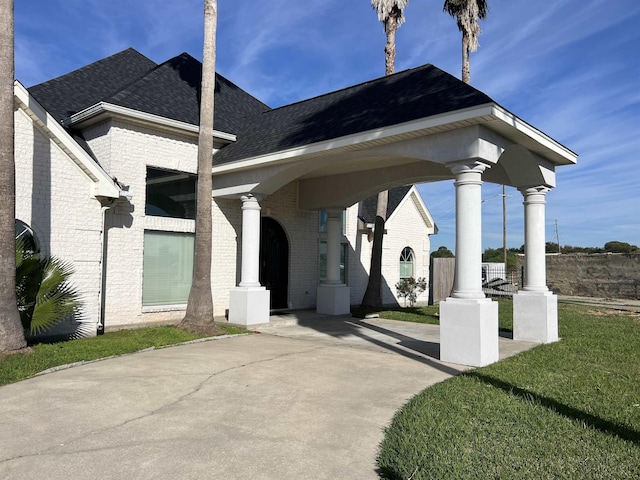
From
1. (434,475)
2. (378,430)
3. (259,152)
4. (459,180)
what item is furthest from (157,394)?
(259,152)

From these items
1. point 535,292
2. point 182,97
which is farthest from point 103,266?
point 535,292

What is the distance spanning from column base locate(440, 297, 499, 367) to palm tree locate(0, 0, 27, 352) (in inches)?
278

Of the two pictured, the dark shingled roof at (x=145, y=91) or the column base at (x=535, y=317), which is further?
the dark shingled roof at (x=145, y=91)

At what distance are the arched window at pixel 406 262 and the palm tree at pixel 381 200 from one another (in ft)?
13.9

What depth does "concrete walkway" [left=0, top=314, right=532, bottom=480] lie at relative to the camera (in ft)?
13.1

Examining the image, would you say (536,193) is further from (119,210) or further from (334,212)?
(119,210)

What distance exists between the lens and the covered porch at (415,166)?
8164mm

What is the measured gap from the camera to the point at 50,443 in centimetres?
441

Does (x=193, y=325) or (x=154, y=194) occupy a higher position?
(x=154, y=194)

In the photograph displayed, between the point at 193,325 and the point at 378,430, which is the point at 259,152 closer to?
the point at 193,325

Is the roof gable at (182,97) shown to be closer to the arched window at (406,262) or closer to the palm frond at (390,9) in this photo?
the palm frond at (390,9)

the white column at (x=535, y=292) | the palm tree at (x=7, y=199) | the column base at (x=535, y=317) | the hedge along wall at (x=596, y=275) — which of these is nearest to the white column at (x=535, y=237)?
the white column at (x=535, y=292)

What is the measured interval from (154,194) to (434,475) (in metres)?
10.5

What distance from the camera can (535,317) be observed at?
412 inches
